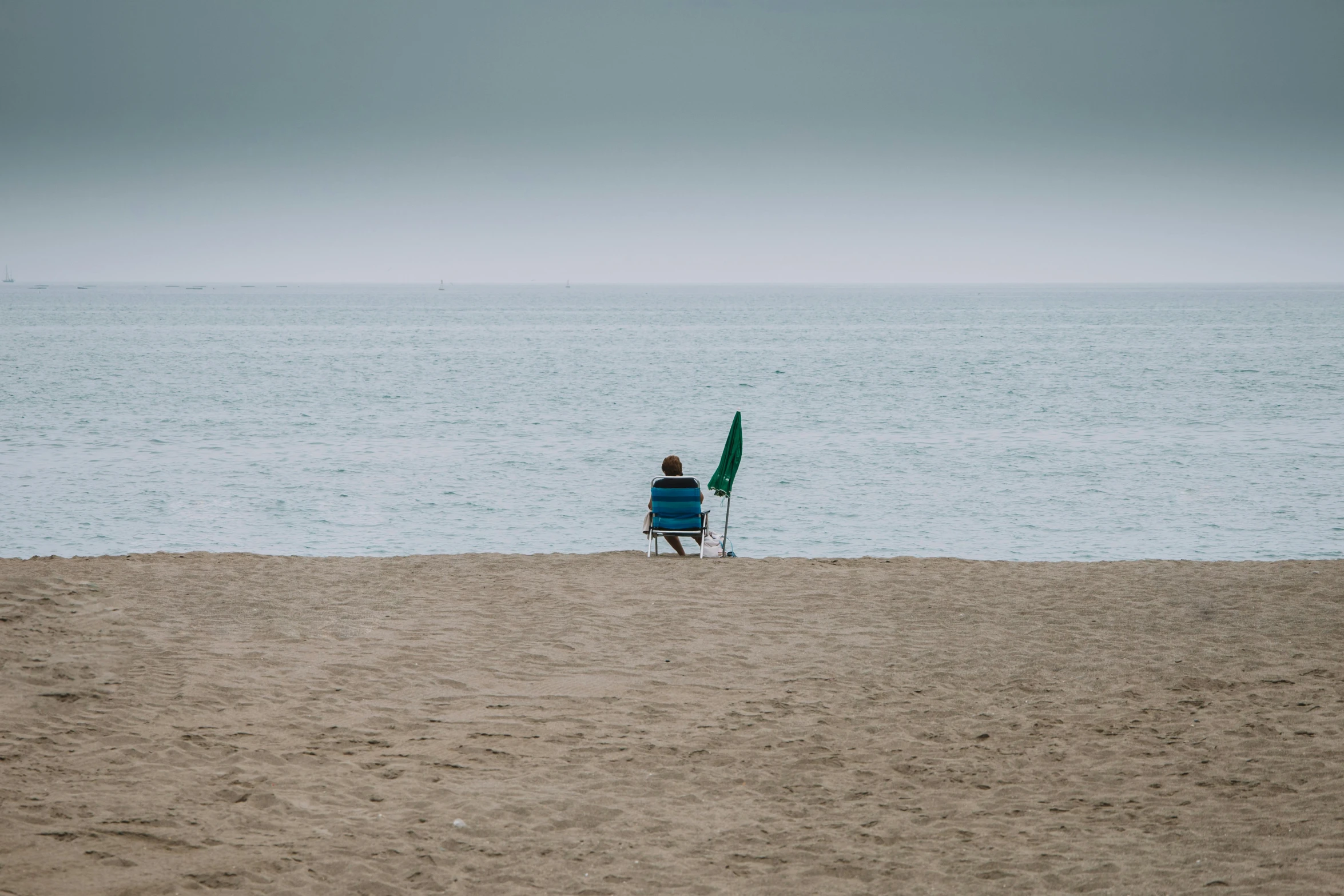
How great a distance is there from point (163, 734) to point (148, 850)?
1.47 metres

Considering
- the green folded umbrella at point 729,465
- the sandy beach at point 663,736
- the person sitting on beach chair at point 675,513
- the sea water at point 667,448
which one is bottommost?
the sea water at point 667,448

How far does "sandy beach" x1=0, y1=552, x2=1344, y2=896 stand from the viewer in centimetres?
486

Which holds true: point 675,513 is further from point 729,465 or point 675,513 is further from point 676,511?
point 729,465

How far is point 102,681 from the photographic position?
7059mm

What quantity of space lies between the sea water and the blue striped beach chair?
4.87 meters

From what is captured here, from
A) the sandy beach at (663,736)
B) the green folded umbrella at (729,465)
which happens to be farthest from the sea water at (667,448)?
the sandy beach at (663,736)

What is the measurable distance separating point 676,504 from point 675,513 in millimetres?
98

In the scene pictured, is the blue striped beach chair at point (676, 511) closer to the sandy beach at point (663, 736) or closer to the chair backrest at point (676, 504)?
the chair backrest at point (676, 504)

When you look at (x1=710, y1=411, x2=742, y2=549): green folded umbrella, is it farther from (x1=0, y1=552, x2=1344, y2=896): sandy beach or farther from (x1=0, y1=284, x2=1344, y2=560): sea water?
(x1=0, y1=284, x2=1344, y2=560): sea water

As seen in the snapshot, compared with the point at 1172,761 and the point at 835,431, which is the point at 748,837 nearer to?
the point at 1172,761

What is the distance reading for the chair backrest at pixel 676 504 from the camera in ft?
38.7

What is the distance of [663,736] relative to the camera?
6.46 meters

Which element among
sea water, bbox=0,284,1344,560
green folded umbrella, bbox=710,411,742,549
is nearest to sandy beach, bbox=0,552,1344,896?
green folded umbrella, bbox=710,411,742,549

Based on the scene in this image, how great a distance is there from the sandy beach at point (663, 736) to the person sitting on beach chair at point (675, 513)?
5.04ft
